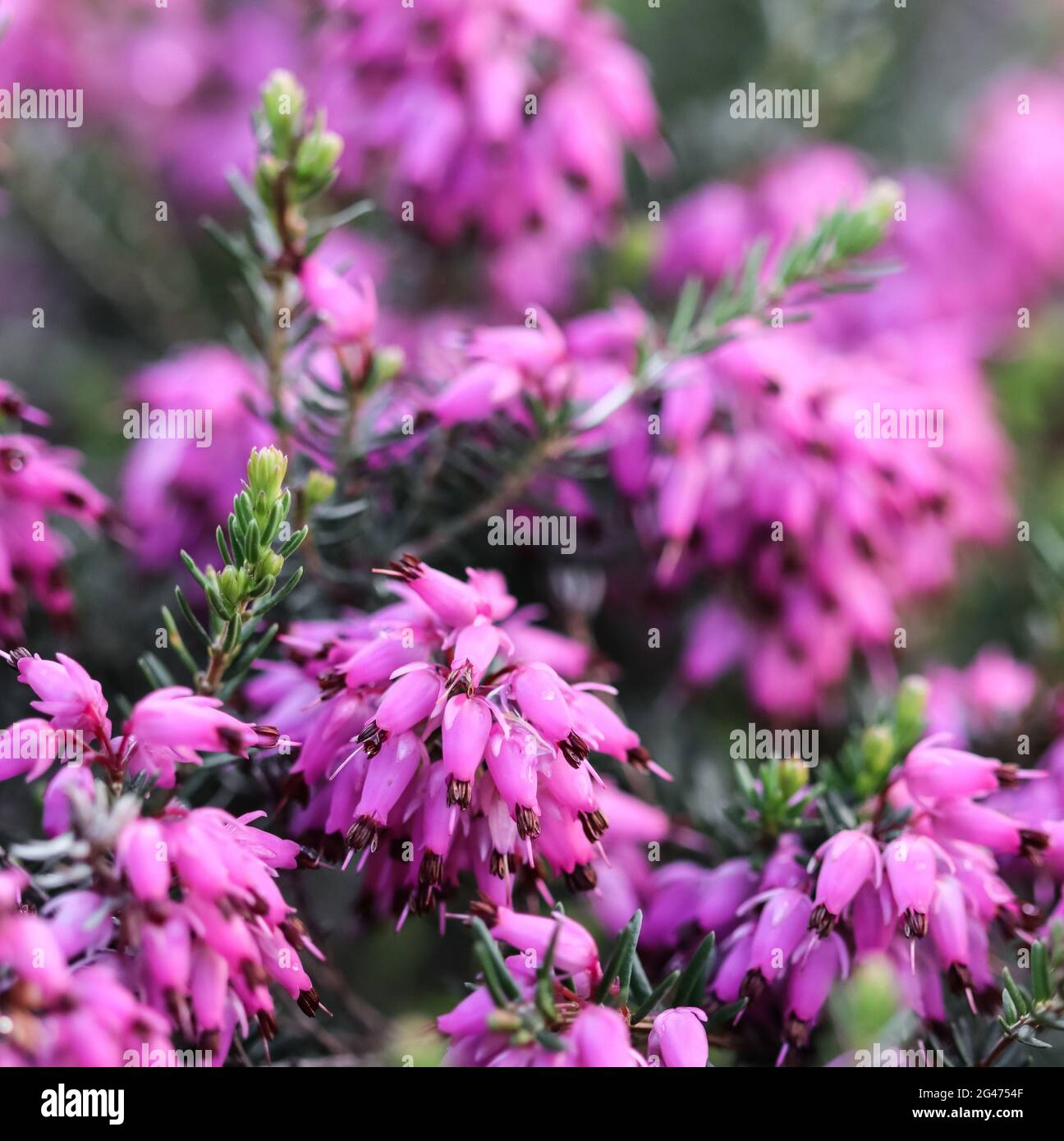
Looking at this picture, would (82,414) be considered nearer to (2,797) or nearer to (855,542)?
(2,797)

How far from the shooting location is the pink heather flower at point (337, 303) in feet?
3.02

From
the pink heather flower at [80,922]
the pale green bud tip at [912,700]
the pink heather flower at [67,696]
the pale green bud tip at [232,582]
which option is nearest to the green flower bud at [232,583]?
the pale green bud tip at [232,582]

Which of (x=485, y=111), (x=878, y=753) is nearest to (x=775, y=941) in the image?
(x=878, y=753)

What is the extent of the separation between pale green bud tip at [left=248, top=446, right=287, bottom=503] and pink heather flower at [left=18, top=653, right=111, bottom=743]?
167 mm

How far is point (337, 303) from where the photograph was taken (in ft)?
3.02

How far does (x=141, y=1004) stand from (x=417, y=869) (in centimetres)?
20

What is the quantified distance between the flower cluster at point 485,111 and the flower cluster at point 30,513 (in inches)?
18.3

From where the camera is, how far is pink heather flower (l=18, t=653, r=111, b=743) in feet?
2.34

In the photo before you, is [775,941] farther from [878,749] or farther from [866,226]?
[866,226]

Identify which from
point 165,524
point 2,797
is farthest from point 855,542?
point 2,797

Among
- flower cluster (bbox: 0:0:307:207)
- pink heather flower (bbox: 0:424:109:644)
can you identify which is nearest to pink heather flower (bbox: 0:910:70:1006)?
pink heather flower (bbox: 0:424:109:644)

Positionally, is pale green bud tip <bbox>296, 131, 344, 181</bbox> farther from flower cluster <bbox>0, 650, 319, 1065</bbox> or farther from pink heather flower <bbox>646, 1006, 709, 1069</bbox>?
pink heather flower <bbox>646, 1006, 709, 1069</bbox>

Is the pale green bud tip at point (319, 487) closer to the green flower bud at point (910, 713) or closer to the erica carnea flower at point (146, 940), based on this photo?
the erica carnea flower at point (146, 940)

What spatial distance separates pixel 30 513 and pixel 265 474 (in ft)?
1.03
